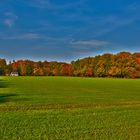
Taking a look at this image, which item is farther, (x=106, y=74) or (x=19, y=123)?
(x=106, y=74)

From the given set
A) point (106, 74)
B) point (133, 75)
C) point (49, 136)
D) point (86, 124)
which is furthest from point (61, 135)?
point (106, 74)

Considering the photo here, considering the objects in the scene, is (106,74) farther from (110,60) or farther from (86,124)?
(86,124)

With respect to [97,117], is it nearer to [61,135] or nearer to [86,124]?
[86,124]

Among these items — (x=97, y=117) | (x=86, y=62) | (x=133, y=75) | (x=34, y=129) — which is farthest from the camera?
(x=86, y=62)

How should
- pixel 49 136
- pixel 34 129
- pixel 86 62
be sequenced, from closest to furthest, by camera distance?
1. pixel 49 136
2. pixel 34 129
3. pixel 86 62

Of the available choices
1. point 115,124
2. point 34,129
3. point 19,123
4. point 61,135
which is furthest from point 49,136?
point 115,124

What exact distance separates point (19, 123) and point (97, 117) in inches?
199

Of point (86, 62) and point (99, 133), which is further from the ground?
point (86, 62)

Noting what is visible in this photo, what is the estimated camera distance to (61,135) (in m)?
13.2

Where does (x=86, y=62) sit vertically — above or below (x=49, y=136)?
above

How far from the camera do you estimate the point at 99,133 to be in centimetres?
1370

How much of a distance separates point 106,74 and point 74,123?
494 ft

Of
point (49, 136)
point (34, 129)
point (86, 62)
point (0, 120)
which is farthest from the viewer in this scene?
point (86, 62)

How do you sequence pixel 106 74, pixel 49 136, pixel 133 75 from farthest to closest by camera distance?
pixel 106 74, pixel 133 75, pixel 49 136
